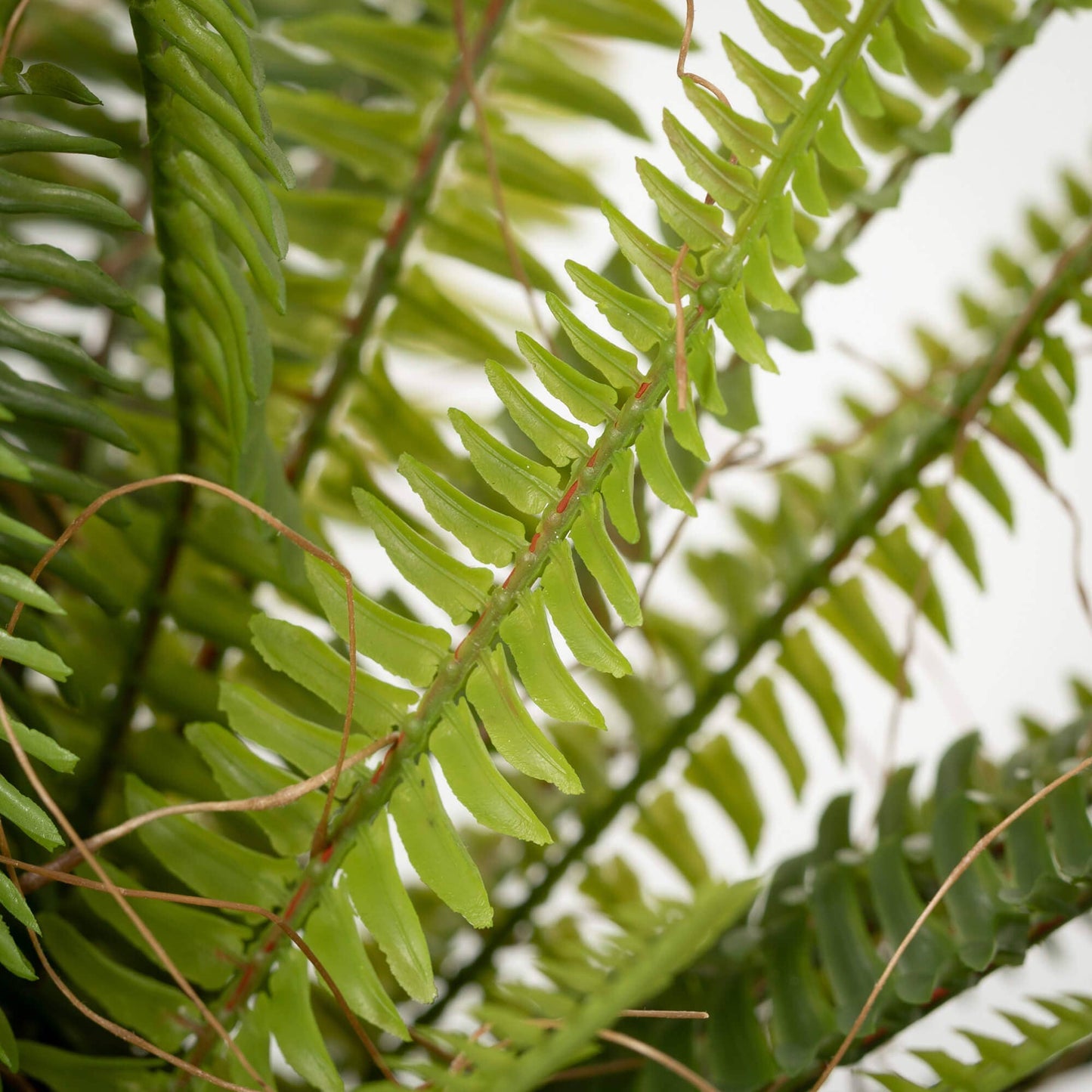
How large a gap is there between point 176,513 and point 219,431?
0.10 ft

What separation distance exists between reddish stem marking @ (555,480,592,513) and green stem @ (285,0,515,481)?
191 mm

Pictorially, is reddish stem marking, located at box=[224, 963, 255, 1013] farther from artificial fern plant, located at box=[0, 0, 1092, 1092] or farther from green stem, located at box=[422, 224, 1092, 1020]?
green stem, located at box=[422, 224, 1092, 1020]

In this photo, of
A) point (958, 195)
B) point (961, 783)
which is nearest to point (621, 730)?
point (961, 783)

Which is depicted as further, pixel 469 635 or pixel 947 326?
pixel 947 326

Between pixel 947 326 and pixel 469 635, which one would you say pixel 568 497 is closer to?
pixel 469 635

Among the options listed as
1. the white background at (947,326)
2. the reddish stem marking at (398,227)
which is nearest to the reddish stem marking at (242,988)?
the reddish stem marking at (398,227)

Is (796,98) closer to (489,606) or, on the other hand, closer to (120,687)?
(489,606)

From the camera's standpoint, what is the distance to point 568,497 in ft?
0.80

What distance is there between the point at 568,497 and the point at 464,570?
1.2 inches

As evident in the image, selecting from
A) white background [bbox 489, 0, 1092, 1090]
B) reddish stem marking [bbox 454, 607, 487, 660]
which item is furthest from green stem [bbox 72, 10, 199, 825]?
white background [bbox 489, 0, 1092, 1090]

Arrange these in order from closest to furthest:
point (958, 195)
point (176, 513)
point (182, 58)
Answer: point (182, 58), point (176, 513), point (958, 195)

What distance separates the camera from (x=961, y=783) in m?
0.38

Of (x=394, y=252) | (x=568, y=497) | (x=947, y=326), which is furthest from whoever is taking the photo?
(x=947, y=326)

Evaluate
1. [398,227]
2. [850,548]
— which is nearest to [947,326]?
[850,548]
